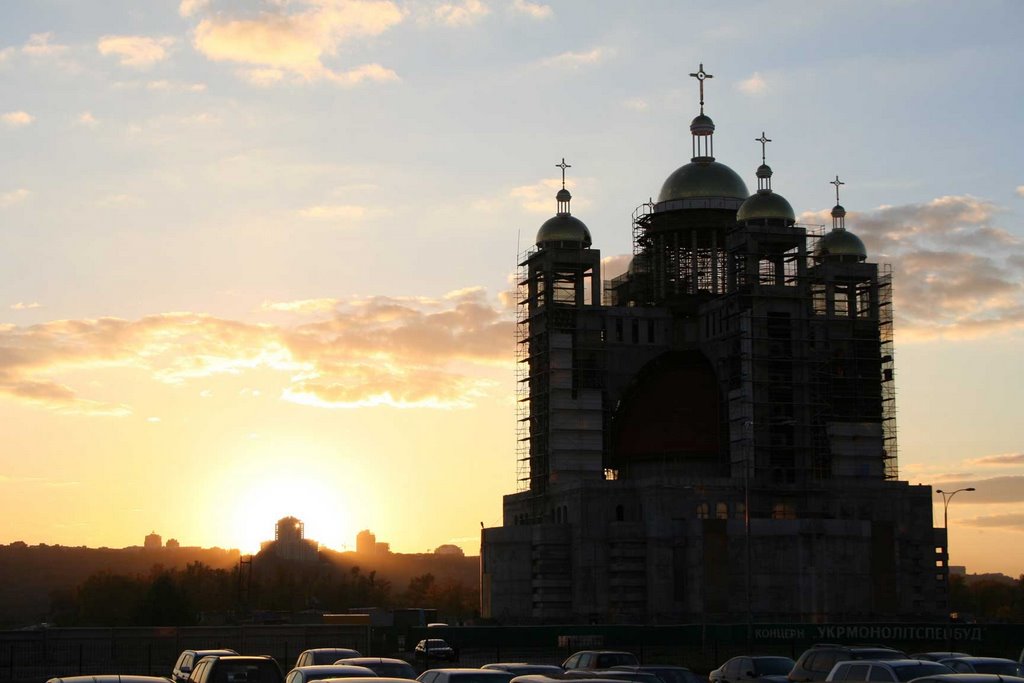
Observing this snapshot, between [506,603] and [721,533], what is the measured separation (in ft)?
67.4

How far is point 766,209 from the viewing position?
395 ft

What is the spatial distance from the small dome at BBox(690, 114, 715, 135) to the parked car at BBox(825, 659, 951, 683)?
10442 centimetres

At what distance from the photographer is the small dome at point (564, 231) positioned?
4924 inches

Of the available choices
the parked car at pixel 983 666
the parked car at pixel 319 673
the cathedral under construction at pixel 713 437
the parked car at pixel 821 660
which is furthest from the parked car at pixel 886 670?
the cathedral under construction at pixel 713 437

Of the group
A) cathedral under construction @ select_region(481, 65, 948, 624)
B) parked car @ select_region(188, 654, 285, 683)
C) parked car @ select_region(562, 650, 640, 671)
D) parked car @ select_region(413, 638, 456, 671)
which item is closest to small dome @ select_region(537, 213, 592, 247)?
cathedral under construction @ select_region(481, 65, 948, 624)

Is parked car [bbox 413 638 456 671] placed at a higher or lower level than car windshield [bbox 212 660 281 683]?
lower

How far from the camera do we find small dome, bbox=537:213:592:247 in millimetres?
125062

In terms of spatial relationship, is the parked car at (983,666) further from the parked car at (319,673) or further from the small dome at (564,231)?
the small dome at (564,231)

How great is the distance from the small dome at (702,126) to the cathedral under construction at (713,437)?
638 centimetres

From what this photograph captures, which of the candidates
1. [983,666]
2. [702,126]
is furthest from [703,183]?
[983,666]

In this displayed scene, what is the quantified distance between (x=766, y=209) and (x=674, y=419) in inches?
757

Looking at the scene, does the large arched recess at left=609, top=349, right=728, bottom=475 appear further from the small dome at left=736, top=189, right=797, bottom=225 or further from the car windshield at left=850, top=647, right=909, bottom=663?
the car windshield at left=850, top=647, right=909, bottom=663

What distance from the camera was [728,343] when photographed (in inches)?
4633

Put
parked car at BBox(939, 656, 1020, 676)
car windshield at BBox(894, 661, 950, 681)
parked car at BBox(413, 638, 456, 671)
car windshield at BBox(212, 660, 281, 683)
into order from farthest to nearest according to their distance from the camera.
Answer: parked car at BBox(413, 638, 456, 671), parked car at BBox(939, 656, 1020, 676), car windshield at BBox(894, 661, 950, 681), car windshield at BBox(212, 660, 281, 683)
